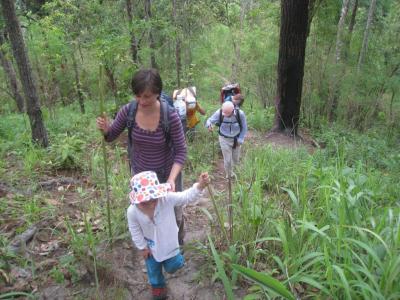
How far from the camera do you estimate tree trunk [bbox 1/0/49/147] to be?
463cm

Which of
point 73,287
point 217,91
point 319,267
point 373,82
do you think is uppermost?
point 319,267

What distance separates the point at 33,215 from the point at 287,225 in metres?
2.42

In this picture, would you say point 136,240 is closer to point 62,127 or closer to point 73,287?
point 73,287

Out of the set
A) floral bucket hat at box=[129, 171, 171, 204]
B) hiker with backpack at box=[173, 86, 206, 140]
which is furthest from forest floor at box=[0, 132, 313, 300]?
hiker with backpack at box=[173, 86, 206, 140]

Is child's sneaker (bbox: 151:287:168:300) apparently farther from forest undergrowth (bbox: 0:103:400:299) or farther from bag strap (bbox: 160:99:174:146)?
bag strap (bbox: 160:99:174:146)

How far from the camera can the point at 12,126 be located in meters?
6.92

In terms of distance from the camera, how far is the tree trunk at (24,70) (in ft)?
15.2

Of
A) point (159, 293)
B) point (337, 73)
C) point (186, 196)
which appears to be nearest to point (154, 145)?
point (186, 196)

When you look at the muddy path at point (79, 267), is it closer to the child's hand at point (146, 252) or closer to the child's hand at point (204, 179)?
the child's hand at point (146, 252)

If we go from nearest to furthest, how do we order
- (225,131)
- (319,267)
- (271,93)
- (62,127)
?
(319,267) < (225,131) < (62,127) < (271,93)

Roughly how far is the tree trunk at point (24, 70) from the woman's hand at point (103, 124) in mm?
2813

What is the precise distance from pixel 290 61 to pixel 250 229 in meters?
5.67

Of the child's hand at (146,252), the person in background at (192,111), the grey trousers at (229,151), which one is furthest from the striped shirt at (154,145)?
the person in background at (192,111)

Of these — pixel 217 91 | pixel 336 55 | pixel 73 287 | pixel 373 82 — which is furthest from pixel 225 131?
pixel 217 91
